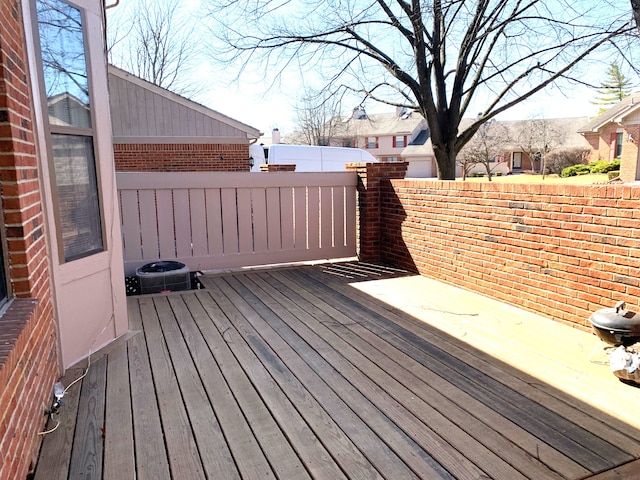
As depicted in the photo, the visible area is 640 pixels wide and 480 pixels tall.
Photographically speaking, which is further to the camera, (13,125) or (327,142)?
(327,142)

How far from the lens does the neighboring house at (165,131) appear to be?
11.0 metres

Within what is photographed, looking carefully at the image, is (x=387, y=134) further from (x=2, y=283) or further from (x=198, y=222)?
(x=2, y=283)

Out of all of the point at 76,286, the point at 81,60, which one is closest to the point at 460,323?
the point at 76,286

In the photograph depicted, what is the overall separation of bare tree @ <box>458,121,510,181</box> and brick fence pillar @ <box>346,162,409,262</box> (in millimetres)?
27031

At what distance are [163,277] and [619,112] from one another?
2737 cm

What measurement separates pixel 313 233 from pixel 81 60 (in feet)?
11.5

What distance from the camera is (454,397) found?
260 cm

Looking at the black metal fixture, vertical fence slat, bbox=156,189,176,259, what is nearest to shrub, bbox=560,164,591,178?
vertical fence slat, bbox=156,189,176,259

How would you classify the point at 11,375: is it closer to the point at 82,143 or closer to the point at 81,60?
the point at 82,143

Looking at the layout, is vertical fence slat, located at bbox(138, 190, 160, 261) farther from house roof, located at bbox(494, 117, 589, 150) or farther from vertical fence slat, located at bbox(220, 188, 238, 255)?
house roof, located at bbox(494, 117, 589, 150)

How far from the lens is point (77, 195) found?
10.2 feet

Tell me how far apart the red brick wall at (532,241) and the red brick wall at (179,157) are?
7.35m

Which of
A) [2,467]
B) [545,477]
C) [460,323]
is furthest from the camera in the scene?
[460,323]

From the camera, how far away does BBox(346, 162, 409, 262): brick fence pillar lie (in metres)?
6.02
